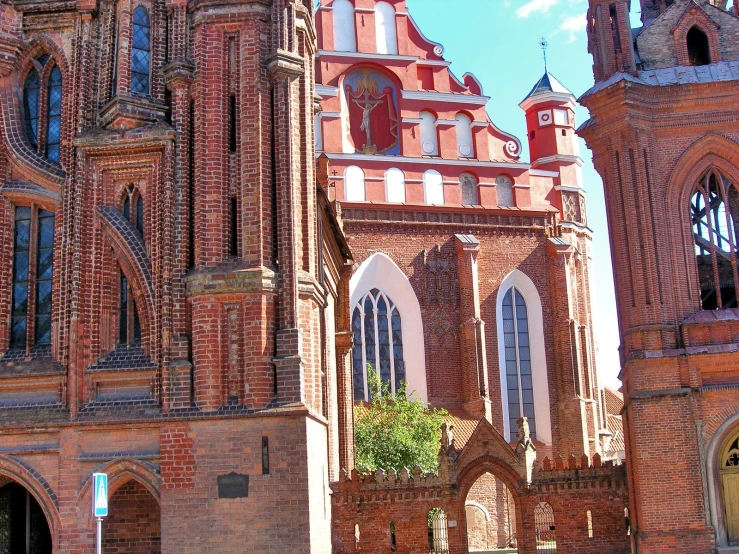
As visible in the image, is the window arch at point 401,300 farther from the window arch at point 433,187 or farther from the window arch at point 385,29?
the window arch at point 385,29

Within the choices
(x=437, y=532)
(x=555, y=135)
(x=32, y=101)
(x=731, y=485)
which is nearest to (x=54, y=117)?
(x=32, y=101)

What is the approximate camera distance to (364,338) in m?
32.9

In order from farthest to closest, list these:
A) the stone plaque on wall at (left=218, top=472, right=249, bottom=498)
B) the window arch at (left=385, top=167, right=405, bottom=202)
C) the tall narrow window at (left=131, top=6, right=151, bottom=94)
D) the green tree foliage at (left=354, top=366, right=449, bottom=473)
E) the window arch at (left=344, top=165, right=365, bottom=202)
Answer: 1. the window arch at (left=385, top=167, right=405, bottom=202)
2. the window arch at (left=344, top=165, right=365, bottom=202)
3. the green tree foliage at (left=354, top=366, right=449, bottom=473)
4. the tall narrow window at (left=131, top=6, right=151, bottom=94)
5. the stone plaque on wall at (left=218, top=472, right=249, bottom=498)

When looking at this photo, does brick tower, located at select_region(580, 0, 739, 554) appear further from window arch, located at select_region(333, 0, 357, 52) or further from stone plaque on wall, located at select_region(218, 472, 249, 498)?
window arch, located at select_region(333, 0, 357, 52)

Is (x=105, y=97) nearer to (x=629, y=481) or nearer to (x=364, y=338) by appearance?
(x=629, y=481)

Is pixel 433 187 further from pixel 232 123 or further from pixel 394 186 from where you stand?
pixel 232 123

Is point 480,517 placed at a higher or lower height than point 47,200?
lower

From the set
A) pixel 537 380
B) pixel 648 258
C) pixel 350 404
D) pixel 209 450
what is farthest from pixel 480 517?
pixel 209 450

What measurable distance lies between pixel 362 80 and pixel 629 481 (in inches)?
734

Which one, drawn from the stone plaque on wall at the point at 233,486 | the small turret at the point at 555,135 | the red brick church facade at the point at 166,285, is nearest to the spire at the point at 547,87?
the small turret at the point at 555,135

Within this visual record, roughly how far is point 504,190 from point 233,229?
21.3 meters

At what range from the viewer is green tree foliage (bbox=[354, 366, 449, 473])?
27875mm

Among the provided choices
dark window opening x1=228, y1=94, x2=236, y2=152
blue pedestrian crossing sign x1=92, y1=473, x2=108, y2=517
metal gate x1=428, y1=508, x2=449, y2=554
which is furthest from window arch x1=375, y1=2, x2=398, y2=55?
blue pedestrian crossing sign x1=92, y1=473, x2=108, y2=517

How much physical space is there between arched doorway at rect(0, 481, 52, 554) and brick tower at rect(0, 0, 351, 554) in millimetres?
27
